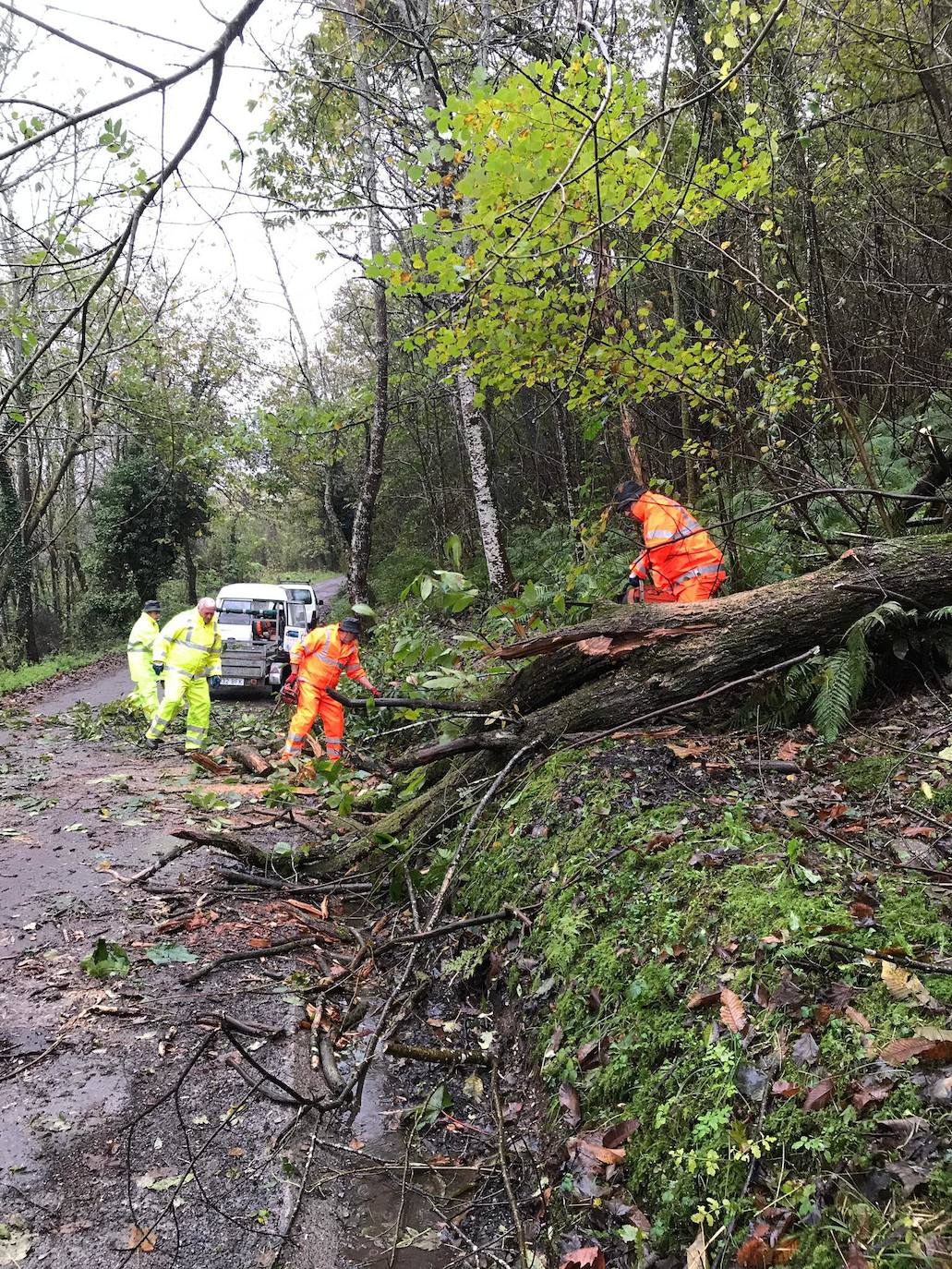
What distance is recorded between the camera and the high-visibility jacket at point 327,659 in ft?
26.6

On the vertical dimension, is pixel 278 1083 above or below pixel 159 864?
below

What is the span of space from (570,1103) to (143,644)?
10076 mm

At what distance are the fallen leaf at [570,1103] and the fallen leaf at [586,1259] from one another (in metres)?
0.44

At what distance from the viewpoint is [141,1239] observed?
90.3 inches

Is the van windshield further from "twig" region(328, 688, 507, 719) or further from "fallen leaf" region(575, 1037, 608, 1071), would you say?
"fallen leaf" region(575, 1037, 608, 1071)

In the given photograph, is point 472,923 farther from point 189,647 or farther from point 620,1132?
point 189,647

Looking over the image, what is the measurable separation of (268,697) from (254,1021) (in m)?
11.2

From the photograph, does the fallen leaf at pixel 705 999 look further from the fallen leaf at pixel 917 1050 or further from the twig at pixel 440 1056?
the twig at pixel 440 1056

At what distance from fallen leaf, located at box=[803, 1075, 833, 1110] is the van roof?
1453cm

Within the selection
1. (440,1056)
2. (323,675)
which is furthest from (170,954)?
(323,675)

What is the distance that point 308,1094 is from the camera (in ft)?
10.3

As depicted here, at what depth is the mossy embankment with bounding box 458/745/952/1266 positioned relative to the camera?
1793 mm

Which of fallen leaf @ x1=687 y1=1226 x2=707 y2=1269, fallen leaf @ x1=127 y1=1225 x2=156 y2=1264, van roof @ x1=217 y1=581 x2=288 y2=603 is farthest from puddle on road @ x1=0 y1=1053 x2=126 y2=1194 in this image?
van roof @ x1=217 y1=581 x2=288 y2=603

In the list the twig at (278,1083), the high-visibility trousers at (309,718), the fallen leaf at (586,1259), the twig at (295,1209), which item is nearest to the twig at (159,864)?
the twig at (278,1083)
